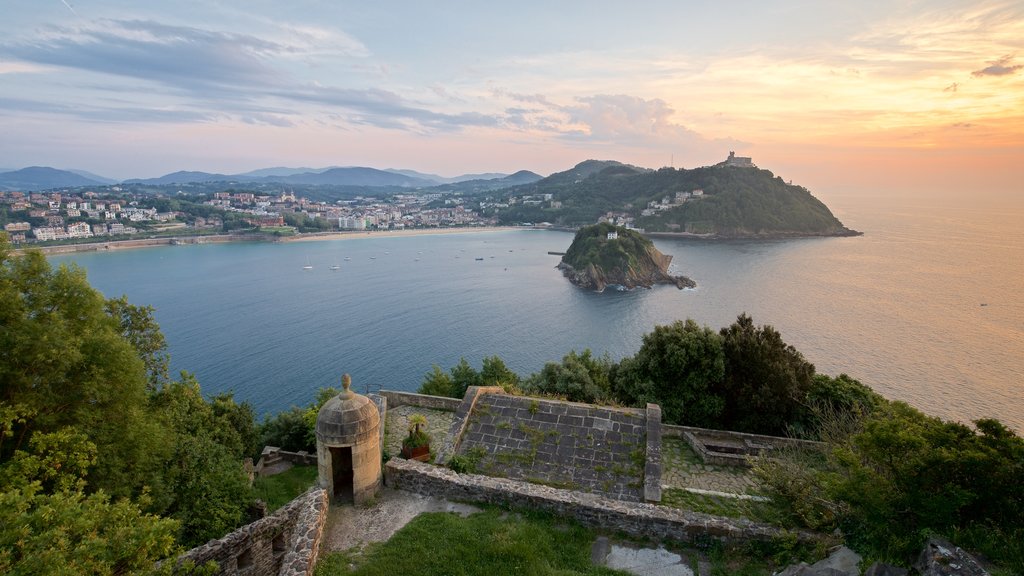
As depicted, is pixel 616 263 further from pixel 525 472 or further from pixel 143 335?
pixel 525 472

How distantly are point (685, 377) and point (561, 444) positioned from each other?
9.58m

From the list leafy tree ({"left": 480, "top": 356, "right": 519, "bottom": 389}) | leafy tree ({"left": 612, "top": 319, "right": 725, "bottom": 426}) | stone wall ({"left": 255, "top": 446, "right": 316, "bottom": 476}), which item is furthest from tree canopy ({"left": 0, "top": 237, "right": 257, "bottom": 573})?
leafy tree ({"left": 612, "top": 319, "right": 725, "bottom": 426})

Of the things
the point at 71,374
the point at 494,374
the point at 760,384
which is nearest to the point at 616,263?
the point at 494,374

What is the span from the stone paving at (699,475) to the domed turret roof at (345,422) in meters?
6.95

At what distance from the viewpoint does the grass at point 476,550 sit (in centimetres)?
797

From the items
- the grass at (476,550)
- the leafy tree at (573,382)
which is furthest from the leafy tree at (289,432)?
the grass at (476,550)

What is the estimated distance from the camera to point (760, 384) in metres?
19.0

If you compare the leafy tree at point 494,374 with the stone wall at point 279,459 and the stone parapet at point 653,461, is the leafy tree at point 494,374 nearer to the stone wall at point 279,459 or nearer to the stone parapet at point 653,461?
the stone wall at point 279,459

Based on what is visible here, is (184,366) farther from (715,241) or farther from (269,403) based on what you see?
(715,241)

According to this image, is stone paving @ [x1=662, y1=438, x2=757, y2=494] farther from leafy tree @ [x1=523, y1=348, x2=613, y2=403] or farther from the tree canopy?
the tree canopy

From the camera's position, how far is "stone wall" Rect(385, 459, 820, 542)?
858 cm

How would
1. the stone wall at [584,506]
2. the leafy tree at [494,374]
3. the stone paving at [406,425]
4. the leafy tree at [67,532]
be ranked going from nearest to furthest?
1. the leafy tree at [67,532]
2. the stone wall at [584,506]
3. the stone paving at [406,425]
4. the leafy tree at [494,374]

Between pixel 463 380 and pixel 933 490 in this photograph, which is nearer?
pixel 933 490

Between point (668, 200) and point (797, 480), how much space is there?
15417cm
